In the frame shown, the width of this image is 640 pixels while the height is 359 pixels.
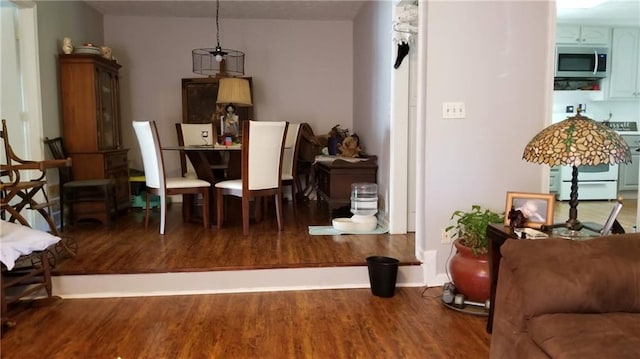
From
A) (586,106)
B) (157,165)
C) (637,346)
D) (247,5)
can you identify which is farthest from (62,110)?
(586,106)

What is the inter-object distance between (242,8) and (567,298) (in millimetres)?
4964

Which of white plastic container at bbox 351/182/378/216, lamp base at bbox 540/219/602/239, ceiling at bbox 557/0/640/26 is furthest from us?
ceiling at bbox 557/0/640/26

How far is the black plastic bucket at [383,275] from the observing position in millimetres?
3012

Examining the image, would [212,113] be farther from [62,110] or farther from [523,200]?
[523,200]

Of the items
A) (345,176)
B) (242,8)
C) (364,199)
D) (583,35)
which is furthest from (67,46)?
(583,35)

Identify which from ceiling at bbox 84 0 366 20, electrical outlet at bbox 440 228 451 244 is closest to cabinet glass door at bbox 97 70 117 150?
ceiling at bbox 84 0 366 20

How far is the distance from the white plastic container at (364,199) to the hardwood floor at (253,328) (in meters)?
1.40

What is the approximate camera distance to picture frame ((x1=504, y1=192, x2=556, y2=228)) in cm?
244

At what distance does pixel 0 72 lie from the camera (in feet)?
12.9

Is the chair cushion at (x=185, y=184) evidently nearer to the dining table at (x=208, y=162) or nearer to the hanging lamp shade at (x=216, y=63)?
the dining table at (x=208, y=162)

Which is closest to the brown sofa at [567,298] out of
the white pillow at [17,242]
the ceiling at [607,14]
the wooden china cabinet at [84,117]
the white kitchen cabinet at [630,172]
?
the white pillow at [17,242]

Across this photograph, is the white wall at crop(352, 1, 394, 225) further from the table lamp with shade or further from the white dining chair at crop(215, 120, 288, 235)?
the table lamp with shade

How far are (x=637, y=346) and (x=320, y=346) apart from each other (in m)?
1.37

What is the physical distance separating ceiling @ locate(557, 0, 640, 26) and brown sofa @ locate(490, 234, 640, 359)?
468 centimetres
